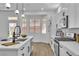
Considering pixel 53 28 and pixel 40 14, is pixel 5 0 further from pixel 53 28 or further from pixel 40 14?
pixel 40 14

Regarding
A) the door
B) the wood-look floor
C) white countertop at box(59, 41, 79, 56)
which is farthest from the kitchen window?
white countertop at box(59, 41, 79, 56)

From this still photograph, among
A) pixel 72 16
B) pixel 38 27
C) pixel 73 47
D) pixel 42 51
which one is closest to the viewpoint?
pixel 73 47

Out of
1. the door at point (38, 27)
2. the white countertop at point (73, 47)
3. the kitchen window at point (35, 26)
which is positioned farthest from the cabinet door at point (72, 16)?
the kitchen window at point (35, 26)

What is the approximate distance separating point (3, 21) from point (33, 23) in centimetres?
449

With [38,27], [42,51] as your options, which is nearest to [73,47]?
[42,51]

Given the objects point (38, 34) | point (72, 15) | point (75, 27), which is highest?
point (72, 15)

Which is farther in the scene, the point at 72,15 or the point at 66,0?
the point at 72,15

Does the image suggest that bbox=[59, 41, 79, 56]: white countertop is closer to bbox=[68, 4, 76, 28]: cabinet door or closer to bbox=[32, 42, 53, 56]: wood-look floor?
bbox=[68, 4, 76, 28]: cabinet door

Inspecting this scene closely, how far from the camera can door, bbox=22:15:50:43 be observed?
11.0m

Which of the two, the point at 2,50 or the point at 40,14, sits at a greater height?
the point at 40,14

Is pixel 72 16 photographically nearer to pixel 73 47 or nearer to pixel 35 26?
pixel 73 47

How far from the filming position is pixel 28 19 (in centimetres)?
1110

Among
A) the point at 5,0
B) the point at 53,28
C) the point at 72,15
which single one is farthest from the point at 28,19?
the point at 5,0

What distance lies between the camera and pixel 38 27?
36.8 feet
